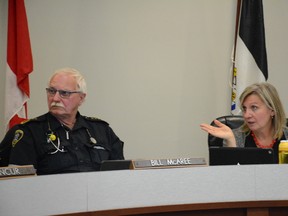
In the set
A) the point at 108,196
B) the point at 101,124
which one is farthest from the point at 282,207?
the point at 101,124

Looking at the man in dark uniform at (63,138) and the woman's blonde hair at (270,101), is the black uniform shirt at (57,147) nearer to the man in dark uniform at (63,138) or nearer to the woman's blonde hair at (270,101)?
the man in dark uniform at (63,138)

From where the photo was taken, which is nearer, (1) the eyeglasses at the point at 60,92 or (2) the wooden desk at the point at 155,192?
(2) the wooden desk at the point at 155,192

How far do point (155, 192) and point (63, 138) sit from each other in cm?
117

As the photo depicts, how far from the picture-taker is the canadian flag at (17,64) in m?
3.81

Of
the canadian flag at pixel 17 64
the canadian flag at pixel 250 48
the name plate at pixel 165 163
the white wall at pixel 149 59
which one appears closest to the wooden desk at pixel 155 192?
the name plate at pixel 165 163

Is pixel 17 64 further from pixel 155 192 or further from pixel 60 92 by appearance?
pixel 155 192

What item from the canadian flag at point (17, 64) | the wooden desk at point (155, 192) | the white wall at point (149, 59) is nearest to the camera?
the wooden desk at point (155, 192)

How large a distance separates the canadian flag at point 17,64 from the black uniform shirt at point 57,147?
2.97 feet

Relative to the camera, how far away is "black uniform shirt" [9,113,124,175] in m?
2.79

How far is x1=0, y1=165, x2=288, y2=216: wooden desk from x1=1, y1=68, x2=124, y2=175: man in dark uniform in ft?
3.51

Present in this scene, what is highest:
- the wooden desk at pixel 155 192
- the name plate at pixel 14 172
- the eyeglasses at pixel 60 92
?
the eyeglasses at pixel 60 92

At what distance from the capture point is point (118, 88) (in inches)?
172

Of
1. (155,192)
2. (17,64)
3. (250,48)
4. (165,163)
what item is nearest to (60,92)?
(17,64)

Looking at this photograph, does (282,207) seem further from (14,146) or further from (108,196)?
(14,146)
